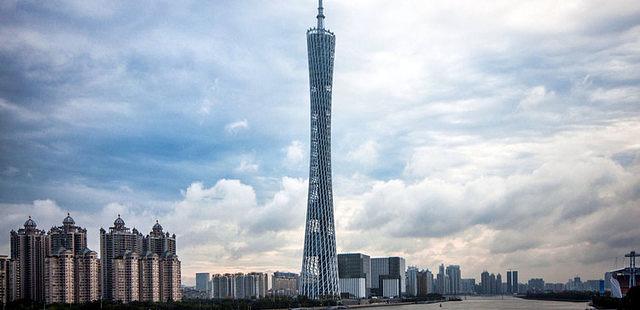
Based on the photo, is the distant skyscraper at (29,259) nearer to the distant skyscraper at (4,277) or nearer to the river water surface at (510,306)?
the distant skyscraper at (4,277)

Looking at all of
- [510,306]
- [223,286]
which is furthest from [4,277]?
[510,306]

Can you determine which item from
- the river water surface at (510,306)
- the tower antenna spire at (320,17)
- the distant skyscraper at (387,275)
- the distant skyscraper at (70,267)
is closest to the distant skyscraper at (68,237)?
the distant skyscraper at (70,267)

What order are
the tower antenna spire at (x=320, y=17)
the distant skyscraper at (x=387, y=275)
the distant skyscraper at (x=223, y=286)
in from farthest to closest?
the distant skyscraper at (x=387, y=275)
the distant skyscraper at (x=223, y=286)
the tower antenna spire at (x=320, y=17)

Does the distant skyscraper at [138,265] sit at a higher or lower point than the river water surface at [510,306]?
higher

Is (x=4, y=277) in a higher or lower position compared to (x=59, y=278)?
higher

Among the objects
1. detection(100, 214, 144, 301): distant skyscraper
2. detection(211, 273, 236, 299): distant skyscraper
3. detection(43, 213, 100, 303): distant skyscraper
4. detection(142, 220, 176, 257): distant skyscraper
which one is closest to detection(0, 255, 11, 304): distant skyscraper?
detection(43, 213, 100, 303): distant skyscraper

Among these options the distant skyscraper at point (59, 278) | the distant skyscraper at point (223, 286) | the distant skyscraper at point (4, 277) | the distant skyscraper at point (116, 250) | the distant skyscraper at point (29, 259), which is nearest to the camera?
the distant skyscraper at point (4, 277)

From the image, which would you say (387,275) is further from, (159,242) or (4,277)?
(4,277)

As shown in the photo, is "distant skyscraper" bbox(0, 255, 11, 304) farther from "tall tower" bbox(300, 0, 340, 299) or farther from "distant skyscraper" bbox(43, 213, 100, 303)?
"tall tower" bbox(300, 0, 340, 299)
